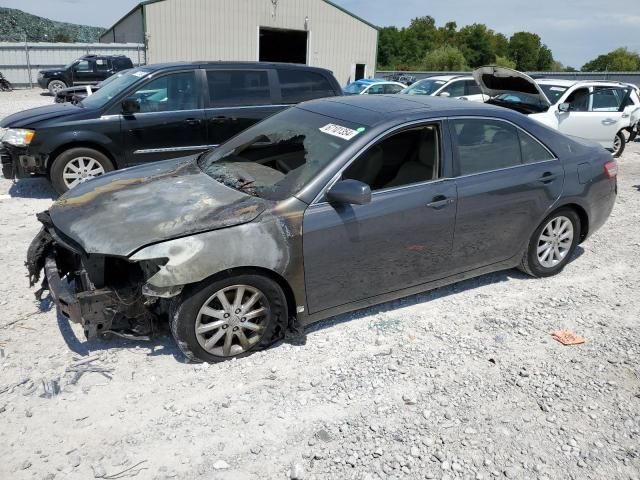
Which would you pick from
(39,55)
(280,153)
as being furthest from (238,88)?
(39,55)

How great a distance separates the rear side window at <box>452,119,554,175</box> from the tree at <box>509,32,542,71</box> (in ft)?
315

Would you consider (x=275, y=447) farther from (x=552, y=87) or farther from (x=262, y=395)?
(x=552, y=87)

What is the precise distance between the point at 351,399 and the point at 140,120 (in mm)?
5092

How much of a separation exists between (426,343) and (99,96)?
18.7 feet

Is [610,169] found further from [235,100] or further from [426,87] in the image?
[426,87]

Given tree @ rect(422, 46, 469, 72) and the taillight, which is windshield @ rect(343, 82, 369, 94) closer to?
the taillight

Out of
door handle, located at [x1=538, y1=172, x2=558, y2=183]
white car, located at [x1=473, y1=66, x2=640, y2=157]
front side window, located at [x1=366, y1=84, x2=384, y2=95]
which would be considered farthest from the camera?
front side window, located at [x1=366, y1=84, x2=384, y2=95]

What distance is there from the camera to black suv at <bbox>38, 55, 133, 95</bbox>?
877 inches

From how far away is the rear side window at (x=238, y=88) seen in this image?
7.15 m

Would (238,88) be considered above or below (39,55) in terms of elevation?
below

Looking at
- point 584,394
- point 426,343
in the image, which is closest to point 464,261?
point 426,343

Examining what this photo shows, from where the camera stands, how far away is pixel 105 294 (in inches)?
123

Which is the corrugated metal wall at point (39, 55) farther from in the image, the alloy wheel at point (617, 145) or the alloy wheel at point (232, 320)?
the alloy wheel at point (232, 320)

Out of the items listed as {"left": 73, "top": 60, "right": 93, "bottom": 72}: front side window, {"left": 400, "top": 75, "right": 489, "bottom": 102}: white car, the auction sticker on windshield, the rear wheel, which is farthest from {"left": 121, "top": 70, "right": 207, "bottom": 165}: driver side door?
the rear wheel
